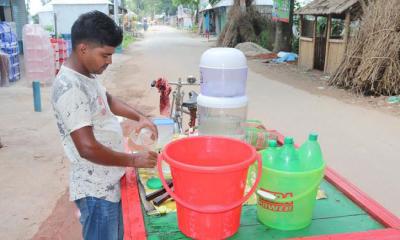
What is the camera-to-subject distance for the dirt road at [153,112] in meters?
3.66

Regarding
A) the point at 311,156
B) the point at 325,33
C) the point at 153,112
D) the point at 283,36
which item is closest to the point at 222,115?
the point at 311,156

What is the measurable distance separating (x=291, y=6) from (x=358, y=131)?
1052cm

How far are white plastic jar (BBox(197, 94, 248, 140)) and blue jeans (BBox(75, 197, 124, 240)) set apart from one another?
0.74m

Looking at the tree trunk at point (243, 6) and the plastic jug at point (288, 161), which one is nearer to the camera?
the plastic jug at point (288, 161)

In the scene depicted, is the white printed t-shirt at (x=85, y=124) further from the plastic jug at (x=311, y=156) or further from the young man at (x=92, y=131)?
the plastic jug at (x=311, y=156)

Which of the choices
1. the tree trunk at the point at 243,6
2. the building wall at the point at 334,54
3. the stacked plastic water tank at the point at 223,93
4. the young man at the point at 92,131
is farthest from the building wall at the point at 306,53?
the young man at the point at 92,131

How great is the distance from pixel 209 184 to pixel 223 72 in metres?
1.06

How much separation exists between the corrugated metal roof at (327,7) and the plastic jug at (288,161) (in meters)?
9.95

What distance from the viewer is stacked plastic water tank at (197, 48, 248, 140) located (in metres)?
2.16

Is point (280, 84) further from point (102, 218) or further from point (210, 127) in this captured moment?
point (102, 218)

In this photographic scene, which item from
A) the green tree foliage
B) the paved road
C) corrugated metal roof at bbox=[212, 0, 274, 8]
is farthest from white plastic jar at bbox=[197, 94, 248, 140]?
the green tree foliage

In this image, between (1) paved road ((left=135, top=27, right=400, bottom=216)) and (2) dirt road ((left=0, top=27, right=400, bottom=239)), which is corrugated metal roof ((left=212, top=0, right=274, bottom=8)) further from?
(1) paved road ((left=135, top=27, right=400, bottom=216))

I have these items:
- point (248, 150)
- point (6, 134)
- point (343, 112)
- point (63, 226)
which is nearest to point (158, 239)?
point (248, 150)

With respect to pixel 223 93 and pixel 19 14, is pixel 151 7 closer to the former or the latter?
pixel 19 14
